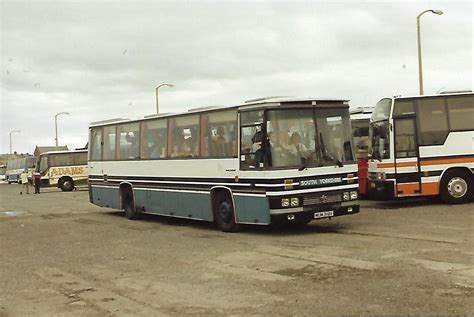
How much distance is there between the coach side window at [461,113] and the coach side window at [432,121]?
0.66ft

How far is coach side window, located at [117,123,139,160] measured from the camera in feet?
56.7

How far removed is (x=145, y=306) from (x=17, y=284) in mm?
2733

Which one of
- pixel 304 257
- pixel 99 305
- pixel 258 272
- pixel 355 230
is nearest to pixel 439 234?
pixel 355 230

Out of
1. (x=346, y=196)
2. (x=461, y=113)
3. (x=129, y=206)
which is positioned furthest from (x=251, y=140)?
(x=461, y=113)

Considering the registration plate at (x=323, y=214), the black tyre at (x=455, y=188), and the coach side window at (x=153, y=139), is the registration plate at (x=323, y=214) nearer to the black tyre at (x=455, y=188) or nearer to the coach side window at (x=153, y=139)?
the coach side window at (x=153, y=139)

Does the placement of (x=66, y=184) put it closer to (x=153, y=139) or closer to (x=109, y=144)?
(x=109, y=144)

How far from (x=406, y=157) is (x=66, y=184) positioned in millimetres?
30820

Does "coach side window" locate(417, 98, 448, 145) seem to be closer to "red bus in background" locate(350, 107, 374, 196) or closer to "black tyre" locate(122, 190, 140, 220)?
"red bus in background" locate(350, 107, 374, 196)

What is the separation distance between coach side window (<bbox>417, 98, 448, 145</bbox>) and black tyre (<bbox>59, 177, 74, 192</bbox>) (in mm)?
30824

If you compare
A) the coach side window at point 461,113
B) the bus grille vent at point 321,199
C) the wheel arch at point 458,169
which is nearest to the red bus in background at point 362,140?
the wheel arch at point 458,169

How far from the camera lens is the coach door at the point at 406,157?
1666 cm

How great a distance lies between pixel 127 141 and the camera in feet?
58.3

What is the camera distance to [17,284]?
852 cm

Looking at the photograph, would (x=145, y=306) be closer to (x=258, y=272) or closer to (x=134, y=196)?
(x=258, y=272)
